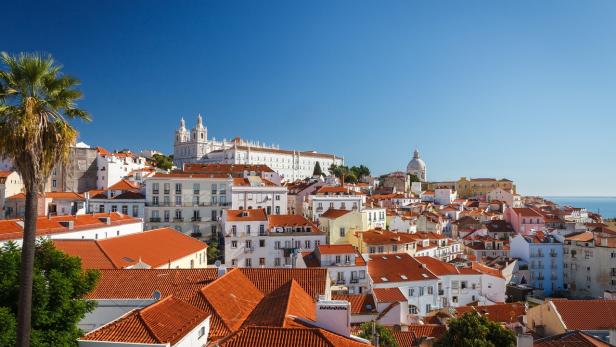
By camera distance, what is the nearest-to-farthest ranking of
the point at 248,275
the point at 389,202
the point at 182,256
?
1. the point at 248,275
2. the point at 182,256
3. the point at 389,202

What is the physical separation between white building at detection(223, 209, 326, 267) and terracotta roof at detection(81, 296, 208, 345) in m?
34.1

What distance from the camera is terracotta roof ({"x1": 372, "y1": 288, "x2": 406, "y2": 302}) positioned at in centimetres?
3388

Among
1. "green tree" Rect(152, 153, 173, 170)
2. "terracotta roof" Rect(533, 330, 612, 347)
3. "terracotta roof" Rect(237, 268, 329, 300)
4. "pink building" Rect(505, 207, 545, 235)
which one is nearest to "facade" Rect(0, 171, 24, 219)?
"green tree" Rect(152, 153, 173, 170)

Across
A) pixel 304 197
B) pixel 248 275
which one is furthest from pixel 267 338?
pixel 304 197

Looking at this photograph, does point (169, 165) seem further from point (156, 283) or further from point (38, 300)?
point (38, 300)

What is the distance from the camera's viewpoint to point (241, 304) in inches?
696

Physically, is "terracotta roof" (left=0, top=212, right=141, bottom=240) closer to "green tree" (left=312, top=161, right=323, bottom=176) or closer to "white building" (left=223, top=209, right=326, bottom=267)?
"white building" (left=223, top=209, right=326, bottom=267)

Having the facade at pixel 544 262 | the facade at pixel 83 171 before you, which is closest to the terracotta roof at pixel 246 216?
the facade at pixel 544 262

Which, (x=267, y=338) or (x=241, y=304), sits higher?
(x=267, y=338)

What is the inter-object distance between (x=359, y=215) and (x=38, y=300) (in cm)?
4566

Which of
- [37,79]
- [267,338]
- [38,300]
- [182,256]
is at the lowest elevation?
[182,256]

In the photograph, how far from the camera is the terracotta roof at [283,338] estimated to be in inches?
421

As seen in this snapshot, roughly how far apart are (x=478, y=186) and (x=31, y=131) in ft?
586

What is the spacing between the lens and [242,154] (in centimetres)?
14375
